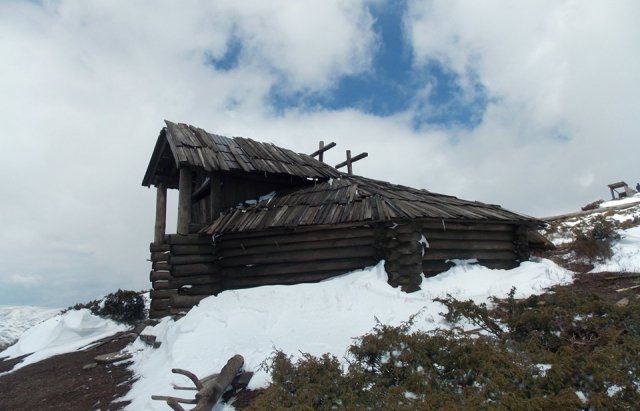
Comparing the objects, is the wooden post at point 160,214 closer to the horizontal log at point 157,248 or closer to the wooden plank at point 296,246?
the horizontal log at point 157,248

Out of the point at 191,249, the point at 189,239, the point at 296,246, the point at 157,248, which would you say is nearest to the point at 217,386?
the point at 296,246

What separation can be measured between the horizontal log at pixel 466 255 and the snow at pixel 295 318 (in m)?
0.30

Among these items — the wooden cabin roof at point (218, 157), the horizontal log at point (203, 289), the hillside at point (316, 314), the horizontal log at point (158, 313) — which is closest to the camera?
the hillside at point (316, 314)

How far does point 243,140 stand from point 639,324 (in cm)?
1305

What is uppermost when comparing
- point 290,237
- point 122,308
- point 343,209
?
point 343,209

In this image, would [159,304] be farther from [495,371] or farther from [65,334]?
[495,371]

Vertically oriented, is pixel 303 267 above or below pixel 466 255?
above

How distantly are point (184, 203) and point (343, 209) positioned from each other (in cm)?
492

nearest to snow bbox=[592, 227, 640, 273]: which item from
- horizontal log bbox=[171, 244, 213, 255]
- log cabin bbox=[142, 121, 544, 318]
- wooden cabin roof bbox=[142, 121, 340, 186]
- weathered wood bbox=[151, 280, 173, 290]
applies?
log cabin bbox=[142, 121, 544, 318]

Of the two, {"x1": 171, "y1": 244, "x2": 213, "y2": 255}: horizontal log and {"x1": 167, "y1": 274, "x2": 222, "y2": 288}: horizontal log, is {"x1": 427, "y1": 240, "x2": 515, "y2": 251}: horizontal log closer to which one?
{"x1": 167, "y1": 274, "x2": 222, "y2": 288}: horizontal log

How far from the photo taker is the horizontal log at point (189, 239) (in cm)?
1143

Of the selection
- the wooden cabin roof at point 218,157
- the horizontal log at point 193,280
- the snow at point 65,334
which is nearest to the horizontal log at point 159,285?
the horizontal log at point 193,280

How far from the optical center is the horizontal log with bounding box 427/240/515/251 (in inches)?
421

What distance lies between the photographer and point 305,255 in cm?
1088
